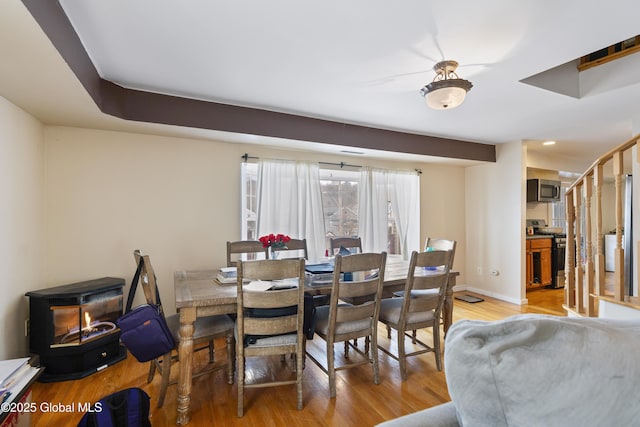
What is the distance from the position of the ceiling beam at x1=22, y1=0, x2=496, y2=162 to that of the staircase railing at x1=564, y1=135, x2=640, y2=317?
1.84m

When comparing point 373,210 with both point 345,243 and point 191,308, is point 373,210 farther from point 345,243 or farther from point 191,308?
point 191,308

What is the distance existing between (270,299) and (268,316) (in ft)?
0.53

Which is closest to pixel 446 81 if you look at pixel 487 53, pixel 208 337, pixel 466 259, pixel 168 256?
pixel 487 53

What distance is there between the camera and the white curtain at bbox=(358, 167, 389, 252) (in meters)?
4.41

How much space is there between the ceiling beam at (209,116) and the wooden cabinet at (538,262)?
1976 millimetres

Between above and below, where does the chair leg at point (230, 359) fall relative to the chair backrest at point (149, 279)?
below

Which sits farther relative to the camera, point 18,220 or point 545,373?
point 18,220

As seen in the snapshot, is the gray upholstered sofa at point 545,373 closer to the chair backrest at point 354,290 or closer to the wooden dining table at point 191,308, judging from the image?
the chair backrest at point 354,290

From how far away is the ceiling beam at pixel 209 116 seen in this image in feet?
5.65

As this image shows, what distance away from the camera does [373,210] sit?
14.6 ft

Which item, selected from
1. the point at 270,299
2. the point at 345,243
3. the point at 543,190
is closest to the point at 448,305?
the point at 345,243

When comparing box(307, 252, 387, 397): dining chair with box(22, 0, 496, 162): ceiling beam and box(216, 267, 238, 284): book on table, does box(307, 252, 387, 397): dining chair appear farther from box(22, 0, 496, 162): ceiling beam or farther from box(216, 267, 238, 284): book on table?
box(22, 0, 496, 162): ceiling beam

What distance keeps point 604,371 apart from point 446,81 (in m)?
2.01

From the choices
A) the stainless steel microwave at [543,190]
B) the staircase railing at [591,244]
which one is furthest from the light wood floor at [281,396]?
the stainless steel microwave at [543,190]
